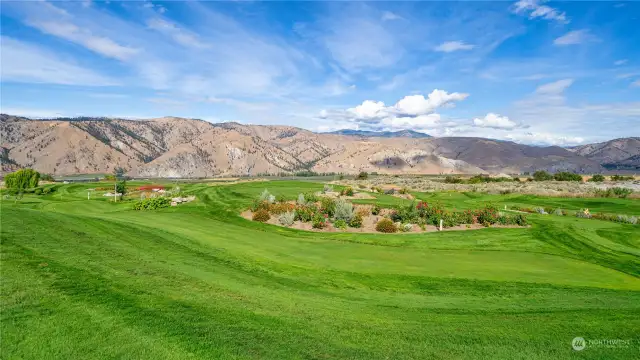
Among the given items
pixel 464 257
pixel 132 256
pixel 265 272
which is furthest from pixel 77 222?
pixel 464 257

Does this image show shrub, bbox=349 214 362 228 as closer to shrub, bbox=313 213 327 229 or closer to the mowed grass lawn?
shrub, bbox=313 213 327 229

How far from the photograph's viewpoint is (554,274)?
14758 mm

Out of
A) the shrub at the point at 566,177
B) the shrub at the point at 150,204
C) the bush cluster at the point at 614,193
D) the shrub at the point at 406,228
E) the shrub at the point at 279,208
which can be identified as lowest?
the shrub at the point at 406,228

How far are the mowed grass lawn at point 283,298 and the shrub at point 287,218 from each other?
10336mm

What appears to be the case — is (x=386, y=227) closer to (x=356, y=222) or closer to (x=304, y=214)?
(x=356, y=222)

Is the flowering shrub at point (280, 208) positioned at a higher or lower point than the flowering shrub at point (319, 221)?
higher

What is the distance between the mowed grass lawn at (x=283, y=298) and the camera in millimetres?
6676

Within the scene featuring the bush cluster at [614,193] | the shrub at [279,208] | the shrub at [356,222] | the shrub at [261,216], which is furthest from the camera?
the bush cluster at [614,193]

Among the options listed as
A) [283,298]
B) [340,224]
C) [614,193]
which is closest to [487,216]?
[340,224]

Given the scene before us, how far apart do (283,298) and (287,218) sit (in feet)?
63.2

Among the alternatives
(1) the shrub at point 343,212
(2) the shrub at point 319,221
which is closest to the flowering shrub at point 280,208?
(2) the shrub at point 319,221

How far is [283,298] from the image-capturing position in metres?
10.1

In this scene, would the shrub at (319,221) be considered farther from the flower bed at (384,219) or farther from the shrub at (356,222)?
the shrub at (356,222)

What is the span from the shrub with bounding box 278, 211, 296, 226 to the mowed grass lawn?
1034 centimetres
